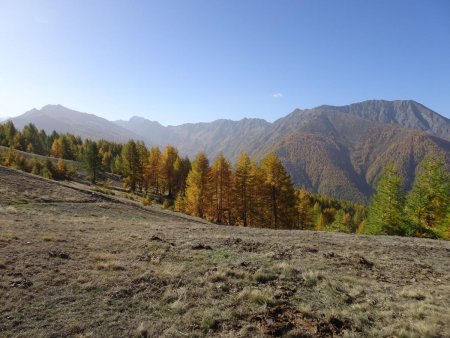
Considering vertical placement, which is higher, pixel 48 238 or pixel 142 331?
pixel 142 331

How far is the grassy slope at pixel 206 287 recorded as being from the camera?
8.76 m

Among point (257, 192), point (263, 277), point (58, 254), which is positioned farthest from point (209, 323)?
point (257, 192)

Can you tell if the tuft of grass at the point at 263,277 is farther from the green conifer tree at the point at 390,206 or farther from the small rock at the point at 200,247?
the green conifer tree at the point at 390,206

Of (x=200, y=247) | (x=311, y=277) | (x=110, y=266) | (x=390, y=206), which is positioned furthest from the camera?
(x=390, y=206)

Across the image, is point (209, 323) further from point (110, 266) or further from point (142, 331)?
point (110, 266)

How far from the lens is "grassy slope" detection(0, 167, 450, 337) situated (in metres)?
8.76

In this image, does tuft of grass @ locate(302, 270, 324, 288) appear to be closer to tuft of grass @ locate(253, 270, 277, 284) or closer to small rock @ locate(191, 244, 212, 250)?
tuft of grass @ locate(253, 270, 277, 284)

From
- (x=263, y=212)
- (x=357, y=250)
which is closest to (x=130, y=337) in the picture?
(x=357, y=250)

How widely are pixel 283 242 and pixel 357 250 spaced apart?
15.6ft

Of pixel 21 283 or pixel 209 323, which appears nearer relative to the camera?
pixel 209 323

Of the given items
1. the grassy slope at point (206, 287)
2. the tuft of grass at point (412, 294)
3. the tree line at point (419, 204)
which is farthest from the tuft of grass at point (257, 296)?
the tree line at point (419, 204)

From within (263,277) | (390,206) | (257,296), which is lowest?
(390,206)

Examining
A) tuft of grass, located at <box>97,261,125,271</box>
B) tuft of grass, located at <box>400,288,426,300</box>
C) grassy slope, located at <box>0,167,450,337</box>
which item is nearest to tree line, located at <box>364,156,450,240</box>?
grassy slope, located at <box>0,167,450,337</box>

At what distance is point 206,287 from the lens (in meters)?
11.5
